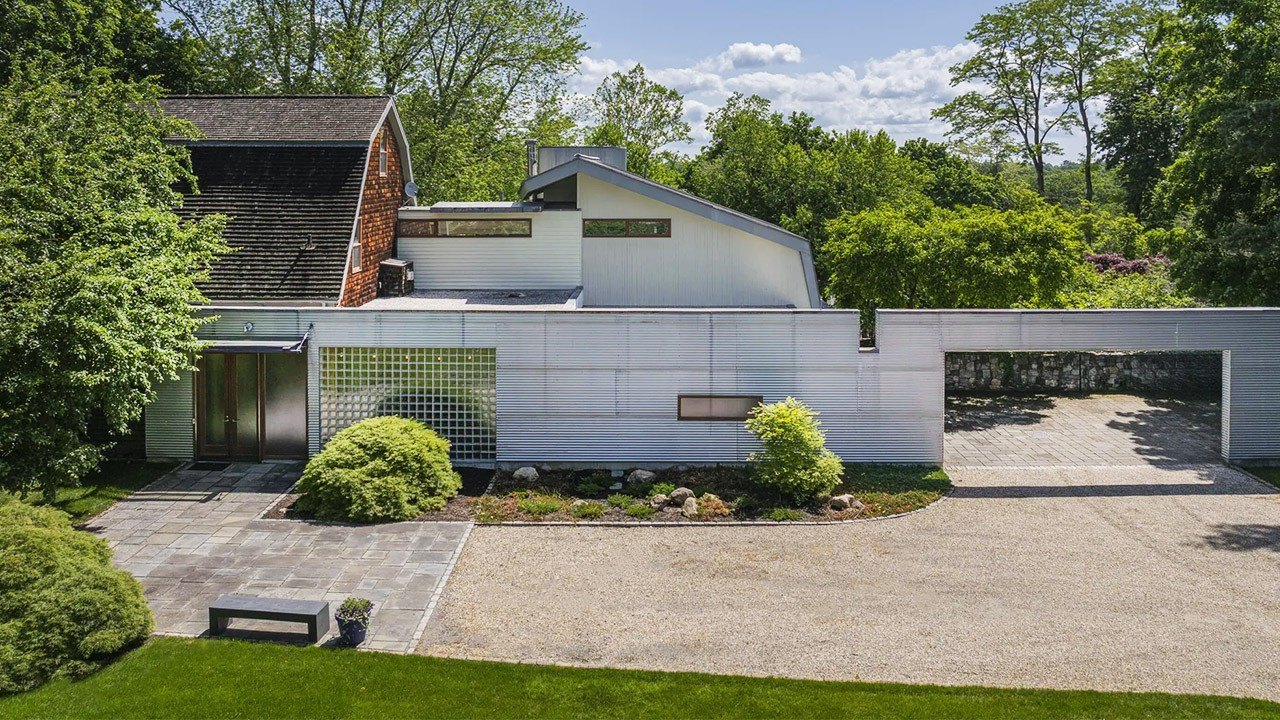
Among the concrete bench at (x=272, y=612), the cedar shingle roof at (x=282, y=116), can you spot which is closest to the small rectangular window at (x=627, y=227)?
the cedar shingle roof at (x=282, y=116)

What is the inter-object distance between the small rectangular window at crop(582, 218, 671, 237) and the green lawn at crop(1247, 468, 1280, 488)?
13.2m

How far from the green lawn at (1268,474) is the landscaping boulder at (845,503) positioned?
7898mm

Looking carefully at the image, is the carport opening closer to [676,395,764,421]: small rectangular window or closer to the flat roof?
[676,395,764,421]: small rectangular window

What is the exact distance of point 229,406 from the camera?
774 inches

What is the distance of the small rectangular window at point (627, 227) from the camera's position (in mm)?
24766

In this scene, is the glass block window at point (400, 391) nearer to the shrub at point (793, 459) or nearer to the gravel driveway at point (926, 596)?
the gravel driveway at point (926, 596)

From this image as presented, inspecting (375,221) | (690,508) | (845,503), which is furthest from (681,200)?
(845,503)

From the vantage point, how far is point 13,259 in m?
14.9

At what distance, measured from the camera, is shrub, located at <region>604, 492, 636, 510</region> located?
17.2 m

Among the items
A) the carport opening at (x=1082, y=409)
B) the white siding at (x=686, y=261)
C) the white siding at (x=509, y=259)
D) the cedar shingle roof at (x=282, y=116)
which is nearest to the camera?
the carport opening at (x=1082, y=409)

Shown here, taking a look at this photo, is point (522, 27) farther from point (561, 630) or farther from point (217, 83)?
point (561, 630)

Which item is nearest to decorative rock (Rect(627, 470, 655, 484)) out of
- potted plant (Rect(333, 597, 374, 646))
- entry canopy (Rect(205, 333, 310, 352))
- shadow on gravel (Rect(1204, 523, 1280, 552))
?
entry canopy (Rect(205, 333, 310, 352))

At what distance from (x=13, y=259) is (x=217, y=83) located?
84.7ft

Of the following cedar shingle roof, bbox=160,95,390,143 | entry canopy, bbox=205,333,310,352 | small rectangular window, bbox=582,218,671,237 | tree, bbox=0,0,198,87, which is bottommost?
entry canopy, bbox=205,333,310,352
